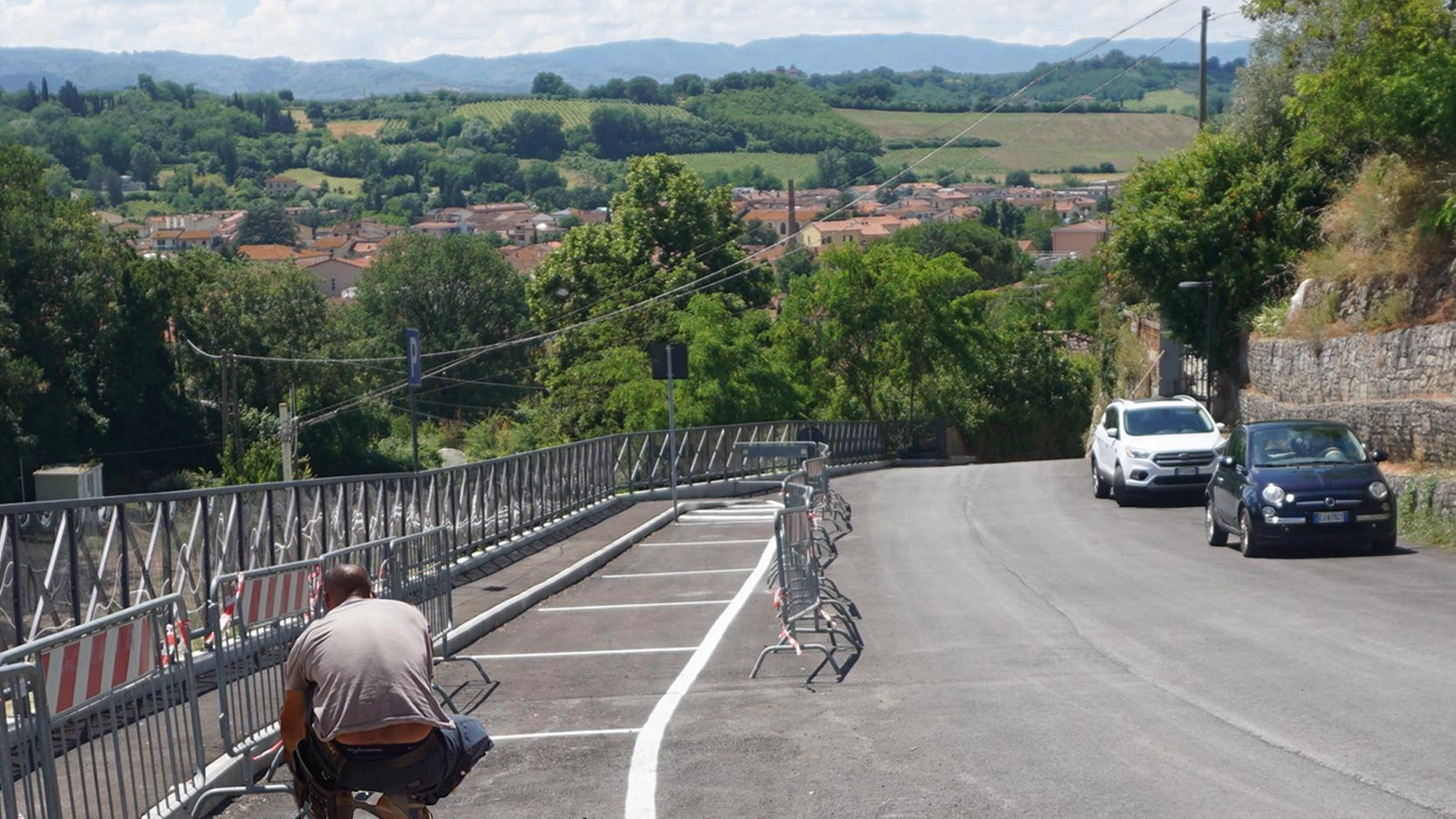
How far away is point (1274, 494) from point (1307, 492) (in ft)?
1.16

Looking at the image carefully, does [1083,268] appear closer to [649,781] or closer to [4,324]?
[4,324]

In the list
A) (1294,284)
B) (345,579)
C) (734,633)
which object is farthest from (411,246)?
(345,579)

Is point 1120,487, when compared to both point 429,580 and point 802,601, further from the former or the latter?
point 429,580

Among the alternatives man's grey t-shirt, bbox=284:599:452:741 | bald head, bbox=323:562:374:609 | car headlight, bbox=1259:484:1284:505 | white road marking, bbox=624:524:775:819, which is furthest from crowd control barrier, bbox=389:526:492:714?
car headlight, bbox=1259:484:1284:505

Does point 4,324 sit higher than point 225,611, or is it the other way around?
point 225,611

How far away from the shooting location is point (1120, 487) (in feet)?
87.5

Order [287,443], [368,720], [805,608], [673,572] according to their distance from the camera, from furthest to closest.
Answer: [287,443] < [673,572] < [805,608] < [368,720]

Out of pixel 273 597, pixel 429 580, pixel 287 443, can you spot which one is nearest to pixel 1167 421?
pixel 429 580

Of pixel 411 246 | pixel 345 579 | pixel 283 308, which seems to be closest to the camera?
pixel 345 579

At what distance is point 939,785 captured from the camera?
7898 millimetres

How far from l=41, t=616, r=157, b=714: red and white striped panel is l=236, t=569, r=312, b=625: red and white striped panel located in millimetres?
1481

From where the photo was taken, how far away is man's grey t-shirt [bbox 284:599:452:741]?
631cm

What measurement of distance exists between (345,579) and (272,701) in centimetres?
305

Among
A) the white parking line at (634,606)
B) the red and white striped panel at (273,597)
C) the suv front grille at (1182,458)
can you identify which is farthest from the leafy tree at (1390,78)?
the red and white striped panel at (273,597)
